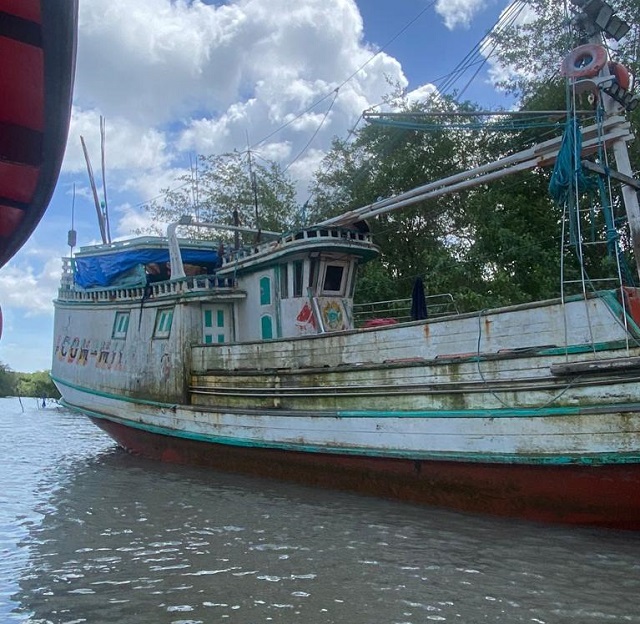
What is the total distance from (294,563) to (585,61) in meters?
6.54

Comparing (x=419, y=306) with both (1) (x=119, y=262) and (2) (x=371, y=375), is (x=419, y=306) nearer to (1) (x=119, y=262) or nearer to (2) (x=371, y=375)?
(2) (x=371, y=375)

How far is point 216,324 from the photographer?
11.2 metres

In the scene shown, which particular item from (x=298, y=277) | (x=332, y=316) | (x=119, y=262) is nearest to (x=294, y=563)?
(x=332, y=316)

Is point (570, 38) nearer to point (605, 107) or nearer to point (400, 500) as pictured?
point (605, 107)

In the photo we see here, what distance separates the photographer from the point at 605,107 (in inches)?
272

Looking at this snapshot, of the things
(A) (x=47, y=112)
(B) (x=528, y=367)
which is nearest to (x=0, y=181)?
(A) (x=47, y=112)

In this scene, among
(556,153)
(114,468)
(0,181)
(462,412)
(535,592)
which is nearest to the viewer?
(0,181)

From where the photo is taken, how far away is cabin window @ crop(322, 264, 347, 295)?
10328mm

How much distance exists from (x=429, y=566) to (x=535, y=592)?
0.93m

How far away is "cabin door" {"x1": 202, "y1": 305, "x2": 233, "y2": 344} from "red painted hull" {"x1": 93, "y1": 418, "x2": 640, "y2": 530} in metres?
2.40

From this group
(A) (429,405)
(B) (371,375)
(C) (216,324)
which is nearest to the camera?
(A) (429,405)

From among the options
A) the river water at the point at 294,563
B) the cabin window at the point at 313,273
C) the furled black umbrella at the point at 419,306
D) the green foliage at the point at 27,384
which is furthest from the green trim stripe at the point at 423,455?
the green foliage at the point at 27,384

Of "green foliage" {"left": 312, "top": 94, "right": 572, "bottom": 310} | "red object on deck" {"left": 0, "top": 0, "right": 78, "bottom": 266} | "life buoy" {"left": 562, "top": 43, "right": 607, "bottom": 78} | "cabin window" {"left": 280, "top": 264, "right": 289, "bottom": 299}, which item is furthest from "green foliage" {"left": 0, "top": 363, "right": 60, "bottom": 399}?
"red object on deck" {"left": 0, "top": 0, "right": 78, "bottom": 266}

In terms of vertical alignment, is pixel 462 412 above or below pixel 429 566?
above
